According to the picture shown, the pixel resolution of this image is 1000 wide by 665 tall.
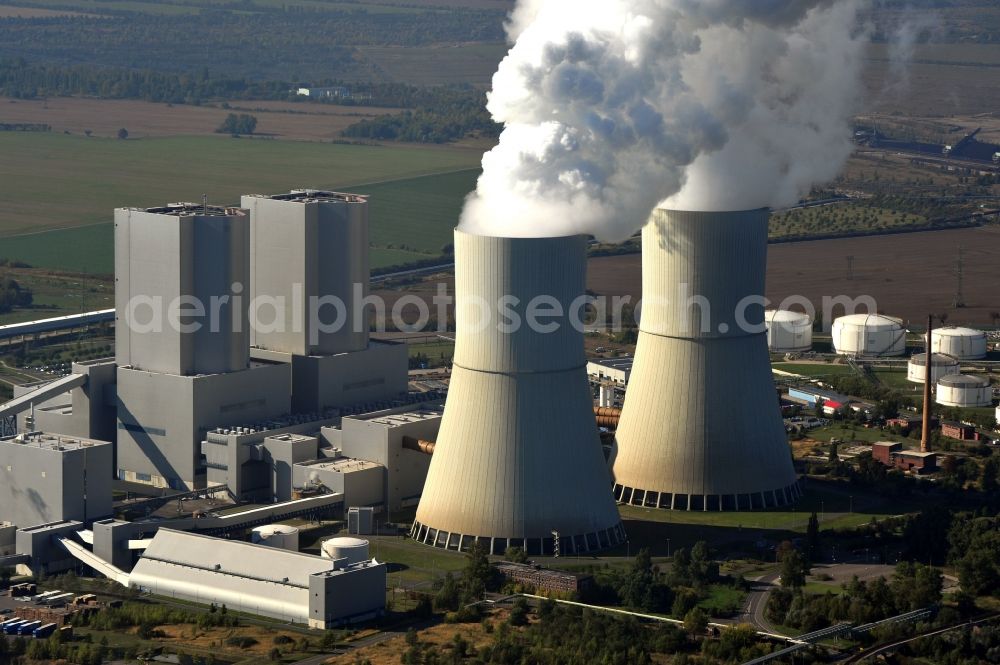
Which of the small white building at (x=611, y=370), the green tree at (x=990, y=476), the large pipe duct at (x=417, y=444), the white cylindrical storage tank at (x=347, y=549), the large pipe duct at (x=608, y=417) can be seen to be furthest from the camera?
the small white building at (x=611, y=370)

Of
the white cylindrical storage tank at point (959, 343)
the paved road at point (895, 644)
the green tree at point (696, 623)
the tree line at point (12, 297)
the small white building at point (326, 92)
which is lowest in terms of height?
the paved road at point (895, 644)

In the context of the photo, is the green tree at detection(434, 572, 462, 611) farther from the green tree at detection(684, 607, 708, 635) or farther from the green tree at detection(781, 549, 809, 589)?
the green tree at detection(781, 549, 809, 589)

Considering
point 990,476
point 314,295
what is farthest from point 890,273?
point 314,295

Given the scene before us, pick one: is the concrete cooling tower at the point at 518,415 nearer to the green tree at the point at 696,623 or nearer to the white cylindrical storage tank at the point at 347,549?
the white cylindrical storage tank at the point at 347,549

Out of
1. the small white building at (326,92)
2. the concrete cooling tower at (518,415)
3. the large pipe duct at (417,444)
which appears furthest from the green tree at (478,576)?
the small white building at (326,92)

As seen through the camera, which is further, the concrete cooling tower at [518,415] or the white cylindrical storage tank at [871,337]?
the white cylindrical storage tank at [871,337]
